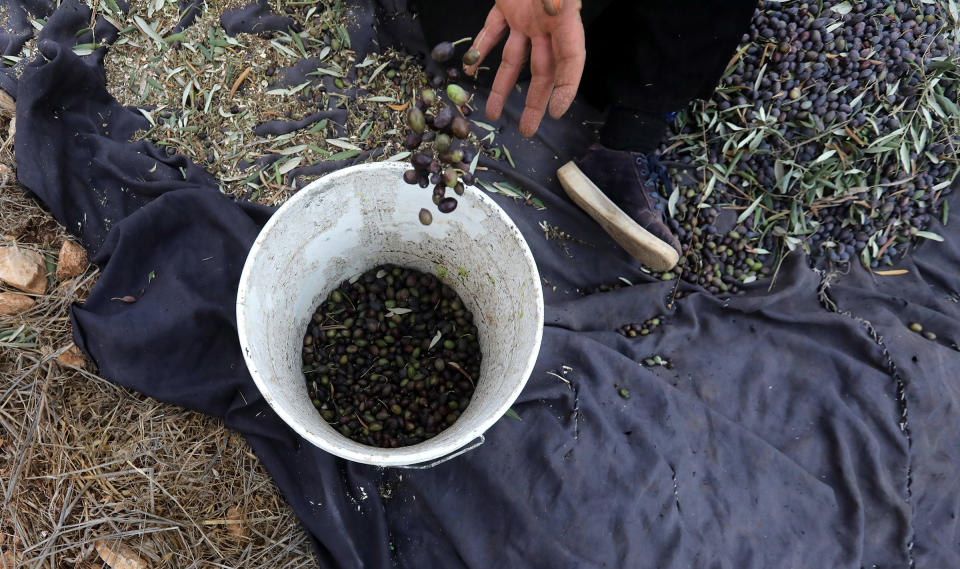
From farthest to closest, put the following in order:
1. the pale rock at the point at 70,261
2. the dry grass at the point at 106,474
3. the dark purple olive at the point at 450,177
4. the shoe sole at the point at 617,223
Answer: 1. the shoe sole at the point at 617,223
2. the pale rock at the point at 70,261
3. the dry grass at the point at 106,474
4. the dark purple olive at the point at 450,177

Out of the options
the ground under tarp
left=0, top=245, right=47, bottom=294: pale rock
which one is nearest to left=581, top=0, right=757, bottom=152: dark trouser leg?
the ground under tarp

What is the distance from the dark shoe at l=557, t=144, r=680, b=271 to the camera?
235 centimetres

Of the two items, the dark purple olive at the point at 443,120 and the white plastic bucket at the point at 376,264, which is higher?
the dark purple olive at the point at 443,120

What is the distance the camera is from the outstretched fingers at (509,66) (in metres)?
1.79

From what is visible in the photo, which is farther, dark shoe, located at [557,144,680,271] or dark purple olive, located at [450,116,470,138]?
dark shoe, located at [557,144,680,271]

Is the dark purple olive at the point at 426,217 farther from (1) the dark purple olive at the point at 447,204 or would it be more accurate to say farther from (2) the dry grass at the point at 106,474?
(2) the dry grass at the point at 106,474

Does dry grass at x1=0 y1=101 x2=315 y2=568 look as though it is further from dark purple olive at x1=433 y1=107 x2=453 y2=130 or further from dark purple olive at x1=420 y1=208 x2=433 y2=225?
dark purple olive at x1=433 y1=107 x2=453 y2=130

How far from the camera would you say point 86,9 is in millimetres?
2463

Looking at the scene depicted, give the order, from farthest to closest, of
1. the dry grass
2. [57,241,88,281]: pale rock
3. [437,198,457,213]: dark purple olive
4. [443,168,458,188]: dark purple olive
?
1. [57,241,88,281]: pale rock
2. the dry grass
3. [437,198,457,213]: dark purple olive
4. [443,168,458,188]: dark purple olive

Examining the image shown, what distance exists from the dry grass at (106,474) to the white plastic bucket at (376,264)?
0.53 metres

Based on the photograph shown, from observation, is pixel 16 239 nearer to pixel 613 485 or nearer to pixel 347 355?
pixel 347 355

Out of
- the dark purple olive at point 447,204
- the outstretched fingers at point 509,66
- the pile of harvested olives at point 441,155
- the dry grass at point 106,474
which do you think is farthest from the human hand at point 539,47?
the dry grass at point 106,474

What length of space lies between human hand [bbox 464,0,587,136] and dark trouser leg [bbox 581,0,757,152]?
52 centimetres

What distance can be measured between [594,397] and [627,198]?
0.92 m
